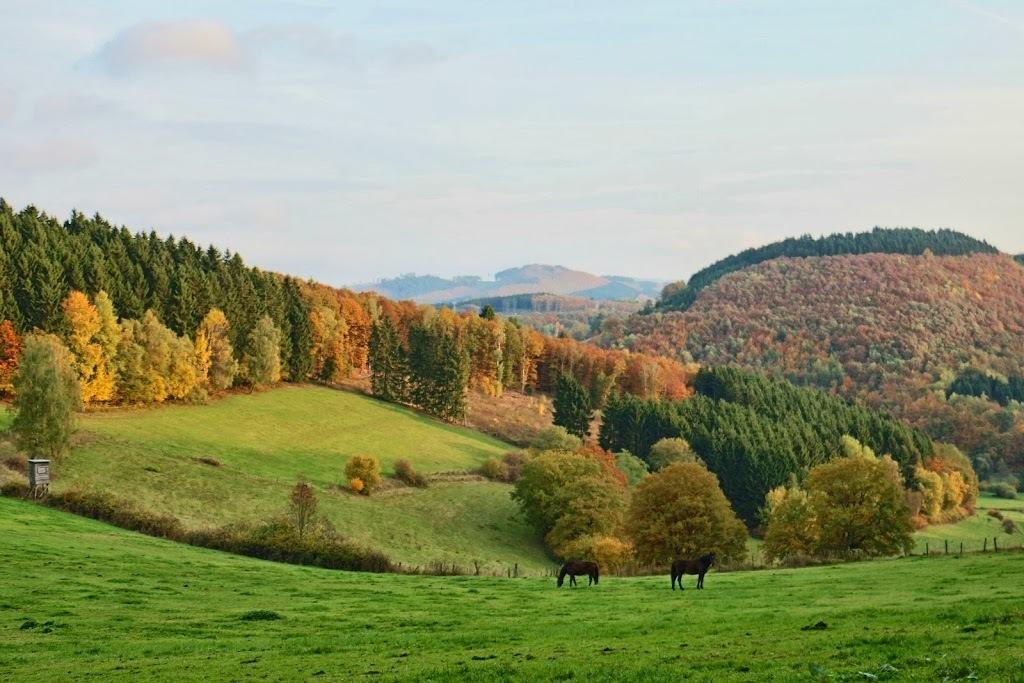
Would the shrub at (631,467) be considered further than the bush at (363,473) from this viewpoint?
Yes

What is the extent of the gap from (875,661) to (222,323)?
131 m

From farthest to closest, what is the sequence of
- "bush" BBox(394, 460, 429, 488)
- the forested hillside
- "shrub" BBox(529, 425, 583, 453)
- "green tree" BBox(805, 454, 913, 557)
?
the forested hillside < "shrub" BBox(529, 425, 583, 453) < "bush" BBox(394, 460, 429, 488) < "green tree" BBox(805, 454, 913, 557)

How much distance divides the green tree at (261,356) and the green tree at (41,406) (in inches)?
2340

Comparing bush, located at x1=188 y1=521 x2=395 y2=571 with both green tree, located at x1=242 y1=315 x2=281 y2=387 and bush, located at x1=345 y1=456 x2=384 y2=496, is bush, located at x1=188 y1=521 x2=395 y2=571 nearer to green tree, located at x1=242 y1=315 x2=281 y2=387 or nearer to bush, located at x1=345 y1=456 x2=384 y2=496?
bush, located at x1=345 y1=456 x2=384 y2=496

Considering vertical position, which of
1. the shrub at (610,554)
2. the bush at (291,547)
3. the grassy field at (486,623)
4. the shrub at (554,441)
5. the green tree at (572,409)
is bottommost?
the shrub at (610,554)

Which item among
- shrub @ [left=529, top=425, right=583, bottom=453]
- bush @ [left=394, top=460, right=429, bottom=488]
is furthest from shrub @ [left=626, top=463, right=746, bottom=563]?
shrub @ [left=529, top=425, right=583, bottom=453]

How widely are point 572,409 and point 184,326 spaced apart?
72.3 metres

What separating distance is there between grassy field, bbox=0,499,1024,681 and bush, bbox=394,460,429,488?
68.4m

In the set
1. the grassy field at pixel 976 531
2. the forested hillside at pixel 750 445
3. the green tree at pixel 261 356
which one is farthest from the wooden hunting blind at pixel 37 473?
the grassy field at pixel 976 531

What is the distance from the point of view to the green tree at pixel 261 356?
148m

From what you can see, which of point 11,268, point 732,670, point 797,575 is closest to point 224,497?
point 11,268

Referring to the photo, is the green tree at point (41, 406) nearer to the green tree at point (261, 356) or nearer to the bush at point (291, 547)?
the bush at point (291, 547)

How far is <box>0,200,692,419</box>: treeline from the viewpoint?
120m

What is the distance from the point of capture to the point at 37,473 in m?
72.8
